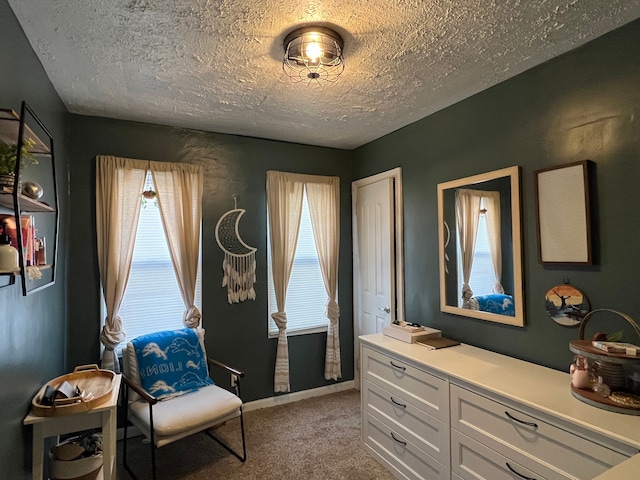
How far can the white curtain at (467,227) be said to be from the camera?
8.38ft

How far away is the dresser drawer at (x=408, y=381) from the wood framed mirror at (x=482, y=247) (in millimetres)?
627

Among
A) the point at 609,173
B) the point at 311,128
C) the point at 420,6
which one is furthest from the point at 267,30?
the point at 609,173

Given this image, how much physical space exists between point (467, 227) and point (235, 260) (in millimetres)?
2006

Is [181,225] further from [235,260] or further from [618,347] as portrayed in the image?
[618,347]

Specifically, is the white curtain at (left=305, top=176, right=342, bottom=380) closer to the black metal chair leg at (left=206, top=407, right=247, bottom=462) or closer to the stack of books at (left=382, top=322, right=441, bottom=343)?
the stack of books at (left=382, top=322, right=441, bottom=343)

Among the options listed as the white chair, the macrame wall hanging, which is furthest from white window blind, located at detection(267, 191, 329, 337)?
the white chair

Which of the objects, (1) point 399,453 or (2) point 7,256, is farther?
(1) point 399,453

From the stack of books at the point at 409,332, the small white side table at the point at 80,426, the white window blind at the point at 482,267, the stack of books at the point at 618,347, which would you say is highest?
the white window blind at the point at 482,267

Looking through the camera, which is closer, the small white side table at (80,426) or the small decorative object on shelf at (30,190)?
the small decorative object on shelf at (30,190)

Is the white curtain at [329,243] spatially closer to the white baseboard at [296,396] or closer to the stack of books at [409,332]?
the white baseboard at [296,396]

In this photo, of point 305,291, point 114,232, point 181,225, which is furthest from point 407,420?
point 114,232

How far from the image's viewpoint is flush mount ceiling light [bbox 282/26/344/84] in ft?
5.87

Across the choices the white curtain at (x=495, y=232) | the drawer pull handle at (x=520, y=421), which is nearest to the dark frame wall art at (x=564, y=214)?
the white curtain at (x=495, y=232)

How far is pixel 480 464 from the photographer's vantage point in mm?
1852
